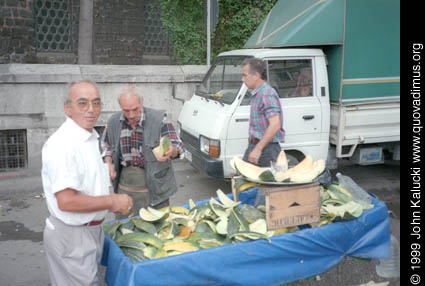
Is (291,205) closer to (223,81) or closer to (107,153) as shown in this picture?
(107,153)

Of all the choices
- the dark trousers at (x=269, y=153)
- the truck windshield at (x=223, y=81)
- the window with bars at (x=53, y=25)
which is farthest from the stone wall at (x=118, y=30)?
the dark trousers at (x=269, y=153)

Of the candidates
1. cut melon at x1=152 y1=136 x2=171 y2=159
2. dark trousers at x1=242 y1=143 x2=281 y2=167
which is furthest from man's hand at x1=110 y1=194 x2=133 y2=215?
dark trousers at x1=242 y1=143 x2=281 y2=167

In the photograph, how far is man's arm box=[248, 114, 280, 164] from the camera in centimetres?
446

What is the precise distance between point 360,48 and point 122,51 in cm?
831

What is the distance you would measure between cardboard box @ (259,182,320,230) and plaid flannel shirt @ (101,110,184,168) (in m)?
1.05

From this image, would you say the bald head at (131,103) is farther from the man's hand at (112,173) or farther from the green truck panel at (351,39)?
the green truck panel at (351,39)

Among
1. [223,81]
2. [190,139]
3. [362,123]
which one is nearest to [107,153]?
[190,139]

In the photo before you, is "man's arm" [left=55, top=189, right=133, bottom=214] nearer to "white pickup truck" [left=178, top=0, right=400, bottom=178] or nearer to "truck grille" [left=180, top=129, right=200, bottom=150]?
"white pickup truck" [left=178, top=0, right=400, bottom=178]

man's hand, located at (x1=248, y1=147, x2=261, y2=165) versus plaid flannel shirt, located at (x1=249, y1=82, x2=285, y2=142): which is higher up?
plaid flannel shirt, located at (x1=249, y1=82, x2=285, y2=142)

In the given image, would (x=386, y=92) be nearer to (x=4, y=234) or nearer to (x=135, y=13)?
(x=4, y=234)

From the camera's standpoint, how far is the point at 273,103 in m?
4.54

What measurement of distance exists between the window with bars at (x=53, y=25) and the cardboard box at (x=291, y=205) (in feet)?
36.2

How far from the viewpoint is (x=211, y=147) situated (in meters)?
5.96

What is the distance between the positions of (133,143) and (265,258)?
61.4 inches
